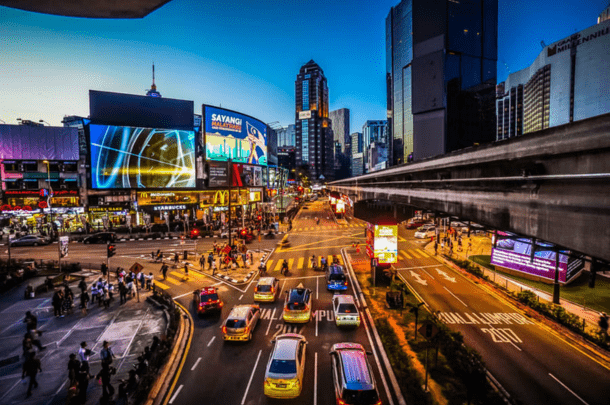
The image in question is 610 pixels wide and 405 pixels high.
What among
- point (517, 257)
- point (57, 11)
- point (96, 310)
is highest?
point (57, 11)

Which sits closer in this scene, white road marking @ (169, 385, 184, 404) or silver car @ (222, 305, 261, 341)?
white road marking @ (169, 385, 184, 404)

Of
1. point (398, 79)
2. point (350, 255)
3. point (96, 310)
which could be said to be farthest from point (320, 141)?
point (96, 310)

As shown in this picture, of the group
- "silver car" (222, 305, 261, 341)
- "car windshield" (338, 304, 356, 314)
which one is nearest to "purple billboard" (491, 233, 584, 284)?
"car windshield" (338, 304, 356, 314)

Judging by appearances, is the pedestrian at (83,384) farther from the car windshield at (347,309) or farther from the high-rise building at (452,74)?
the high-rise building at (452,74)

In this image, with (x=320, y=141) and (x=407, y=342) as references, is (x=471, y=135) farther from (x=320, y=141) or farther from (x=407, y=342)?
(x=320, y=141)

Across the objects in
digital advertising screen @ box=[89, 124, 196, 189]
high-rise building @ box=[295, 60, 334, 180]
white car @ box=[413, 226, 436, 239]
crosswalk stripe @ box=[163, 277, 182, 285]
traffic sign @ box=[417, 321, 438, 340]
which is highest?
high-rise building @ box=[295, 60, 334, 180]

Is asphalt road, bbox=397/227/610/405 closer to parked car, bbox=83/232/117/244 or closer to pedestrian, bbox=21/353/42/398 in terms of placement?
pedestrian, bbox=21/353/42/398

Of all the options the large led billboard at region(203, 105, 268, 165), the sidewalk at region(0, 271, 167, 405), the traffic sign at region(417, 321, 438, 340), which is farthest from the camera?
the large led billboard at region(203, 105, 268, 165)

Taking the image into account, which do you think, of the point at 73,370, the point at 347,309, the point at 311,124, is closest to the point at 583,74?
the point at 347,309
